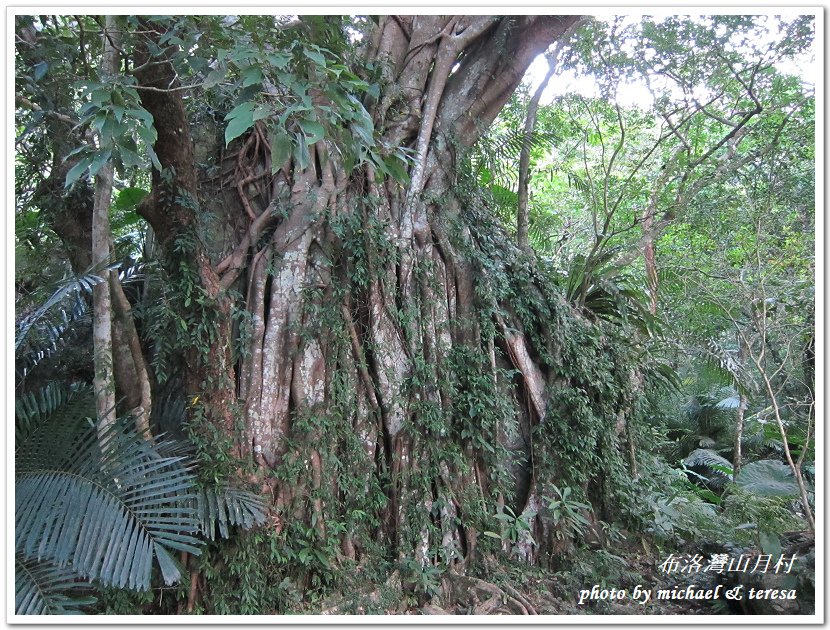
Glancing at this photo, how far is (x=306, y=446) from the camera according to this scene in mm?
3234

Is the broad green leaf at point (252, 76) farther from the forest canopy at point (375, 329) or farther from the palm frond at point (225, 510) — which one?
the palm frond at point (225, 510)


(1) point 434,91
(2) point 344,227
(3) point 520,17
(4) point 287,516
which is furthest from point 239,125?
(3) point 520,17

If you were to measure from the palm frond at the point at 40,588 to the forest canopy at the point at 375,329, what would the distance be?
0.04ft

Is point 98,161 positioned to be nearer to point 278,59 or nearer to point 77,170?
point 77,170

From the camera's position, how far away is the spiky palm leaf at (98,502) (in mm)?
2428

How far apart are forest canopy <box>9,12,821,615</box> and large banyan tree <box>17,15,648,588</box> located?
2 cm

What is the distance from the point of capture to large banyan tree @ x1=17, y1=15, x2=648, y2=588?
2.91 m

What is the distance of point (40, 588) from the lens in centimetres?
242

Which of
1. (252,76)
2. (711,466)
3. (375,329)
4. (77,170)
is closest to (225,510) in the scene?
(375,329)

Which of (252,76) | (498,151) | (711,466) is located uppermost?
(498,151)

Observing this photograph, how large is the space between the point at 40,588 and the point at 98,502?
365 mm

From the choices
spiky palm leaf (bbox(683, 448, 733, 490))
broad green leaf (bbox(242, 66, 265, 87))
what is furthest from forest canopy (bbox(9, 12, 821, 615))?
spiky palm leaf (bbox(683, 448, 733, 490))

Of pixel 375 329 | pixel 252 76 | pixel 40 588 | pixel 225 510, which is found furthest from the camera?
pixel 375 329

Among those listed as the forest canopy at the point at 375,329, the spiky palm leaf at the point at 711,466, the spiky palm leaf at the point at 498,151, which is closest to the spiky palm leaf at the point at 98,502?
the forest canopy at the point at 375,329
